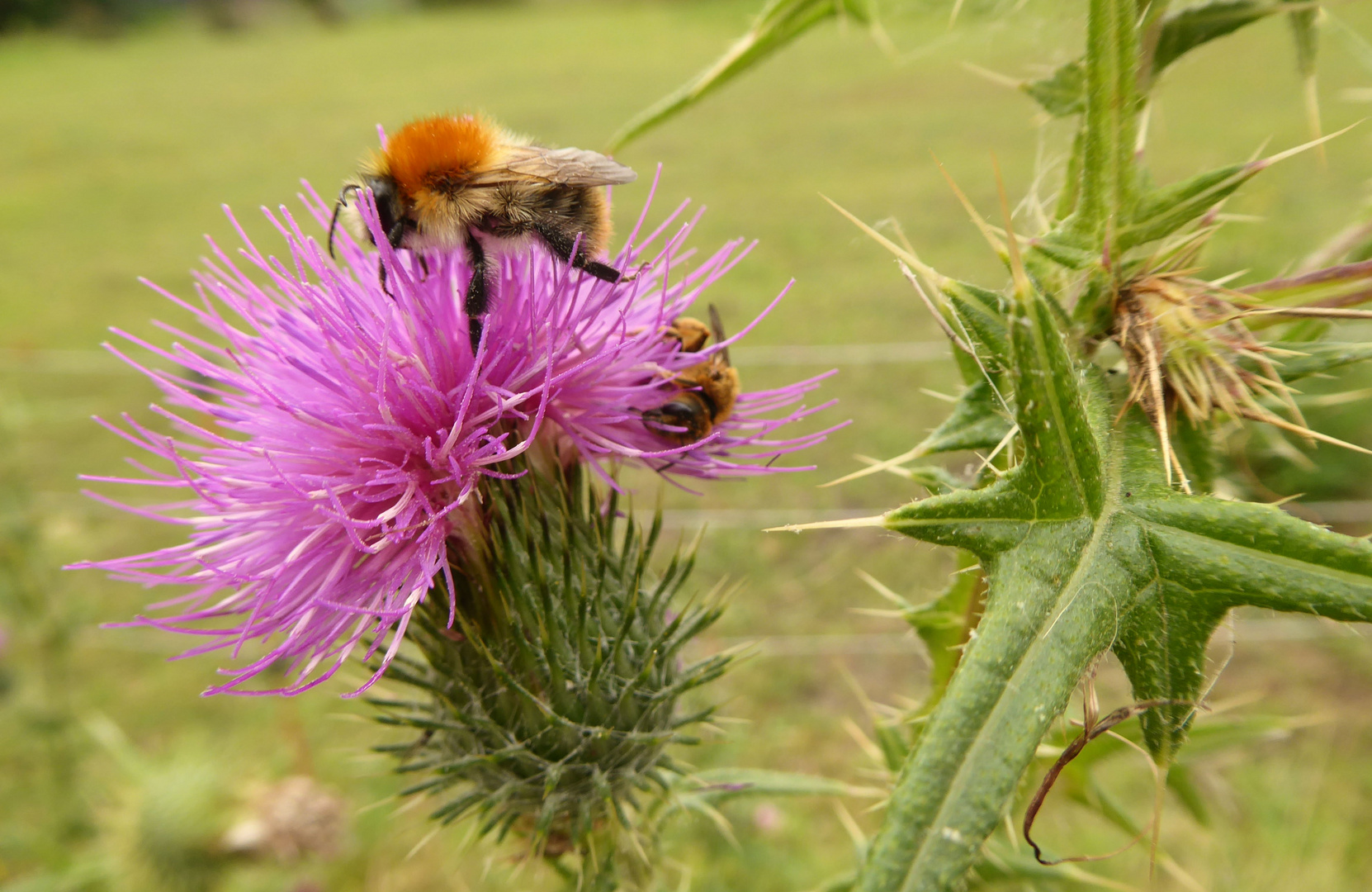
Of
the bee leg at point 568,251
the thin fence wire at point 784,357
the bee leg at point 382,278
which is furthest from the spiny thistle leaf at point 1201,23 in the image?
the thin fence wire at point 784,357

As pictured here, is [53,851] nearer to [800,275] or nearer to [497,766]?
[497,766]

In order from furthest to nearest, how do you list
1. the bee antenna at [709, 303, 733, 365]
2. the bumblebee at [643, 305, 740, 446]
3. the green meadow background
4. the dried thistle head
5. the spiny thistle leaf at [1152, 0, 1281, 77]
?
the green meadow background, the bee antenna at [709, 303, 733, 365], the bumblebee at [643, 305, 740, 446], the spiny thistle leaf at [1152, 0, 1281, 77], the dried thistle head

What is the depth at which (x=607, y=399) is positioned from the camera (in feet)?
5.87

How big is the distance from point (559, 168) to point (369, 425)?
0.60 m

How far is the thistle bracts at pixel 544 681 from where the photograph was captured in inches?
66.6

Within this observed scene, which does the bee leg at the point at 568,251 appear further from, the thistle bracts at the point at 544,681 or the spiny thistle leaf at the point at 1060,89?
the spiny thistle leaf at the point at 1060,89

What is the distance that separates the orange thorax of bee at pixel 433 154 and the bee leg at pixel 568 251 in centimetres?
17

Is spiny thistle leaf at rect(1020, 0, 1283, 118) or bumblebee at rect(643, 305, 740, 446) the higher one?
spiny thistle leaf at rect(1020, 0, 1283, 118)

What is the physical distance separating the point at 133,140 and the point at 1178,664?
78.0 feet

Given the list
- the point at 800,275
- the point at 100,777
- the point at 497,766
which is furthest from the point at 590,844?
the point at 800,275

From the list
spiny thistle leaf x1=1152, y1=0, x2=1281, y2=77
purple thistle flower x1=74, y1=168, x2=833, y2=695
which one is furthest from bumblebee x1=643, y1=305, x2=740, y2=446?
spiny thistle leaf x1=1152, y1=0, x2=1281, y2=77

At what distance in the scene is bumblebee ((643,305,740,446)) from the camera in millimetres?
1752

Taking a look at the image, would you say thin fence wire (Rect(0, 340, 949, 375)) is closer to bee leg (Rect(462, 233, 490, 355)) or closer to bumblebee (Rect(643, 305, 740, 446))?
bumblebee (Rect(643, 305, 740, 446))

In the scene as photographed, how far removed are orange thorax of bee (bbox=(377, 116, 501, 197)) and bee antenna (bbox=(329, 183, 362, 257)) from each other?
0.09 metres
